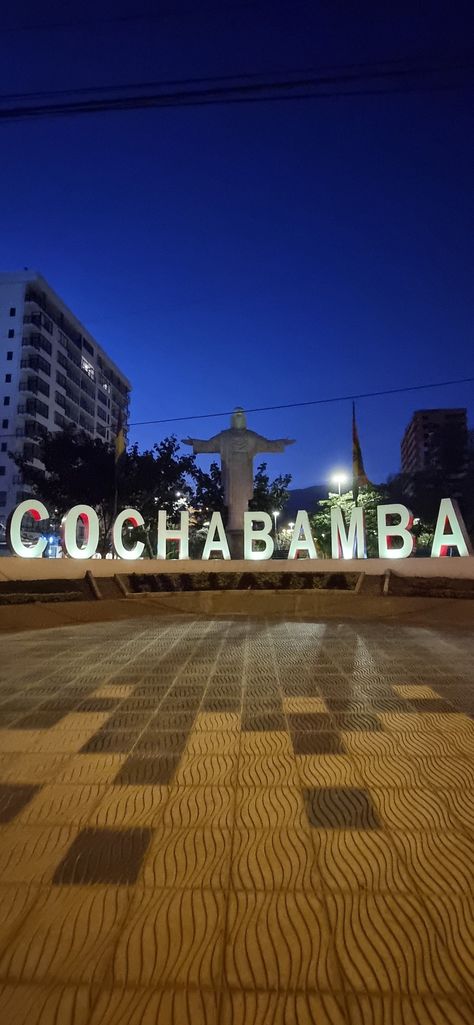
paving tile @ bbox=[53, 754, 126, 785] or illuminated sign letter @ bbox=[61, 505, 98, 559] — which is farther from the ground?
illuminated sign letter @ bbox=[61, 505, 98, 559]

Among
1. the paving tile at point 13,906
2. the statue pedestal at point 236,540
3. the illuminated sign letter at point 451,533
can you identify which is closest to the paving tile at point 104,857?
the paving tile at point 13,906

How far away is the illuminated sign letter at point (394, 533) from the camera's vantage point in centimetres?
1653

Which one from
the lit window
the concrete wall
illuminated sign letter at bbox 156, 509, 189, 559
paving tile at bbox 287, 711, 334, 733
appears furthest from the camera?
the lit window

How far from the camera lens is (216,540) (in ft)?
60.1

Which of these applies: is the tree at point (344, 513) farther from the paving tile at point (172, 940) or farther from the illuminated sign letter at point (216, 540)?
the paving tile at point (172, 940)

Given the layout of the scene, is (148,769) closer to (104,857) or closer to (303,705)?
(104,857)

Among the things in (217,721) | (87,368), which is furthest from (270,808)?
(87,368)

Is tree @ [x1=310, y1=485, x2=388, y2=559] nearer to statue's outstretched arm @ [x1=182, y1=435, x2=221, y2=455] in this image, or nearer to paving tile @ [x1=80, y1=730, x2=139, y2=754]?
statue's outstretched arm @ [x1=182, y1=435, x2=221, y2=455]

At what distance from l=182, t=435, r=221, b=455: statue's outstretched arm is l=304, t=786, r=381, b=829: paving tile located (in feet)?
62.7

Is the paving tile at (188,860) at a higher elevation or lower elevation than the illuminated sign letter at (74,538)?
lower

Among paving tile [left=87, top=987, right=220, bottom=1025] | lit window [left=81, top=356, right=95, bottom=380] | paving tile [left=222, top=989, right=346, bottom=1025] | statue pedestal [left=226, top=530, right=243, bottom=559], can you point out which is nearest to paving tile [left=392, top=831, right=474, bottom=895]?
paving tile [left=222, top=989, right=346, bottom=1025]

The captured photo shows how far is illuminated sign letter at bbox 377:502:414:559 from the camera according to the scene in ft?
54.2

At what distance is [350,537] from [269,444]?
19.7 feet

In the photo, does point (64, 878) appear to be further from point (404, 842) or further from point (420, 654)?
point (420, 654)
